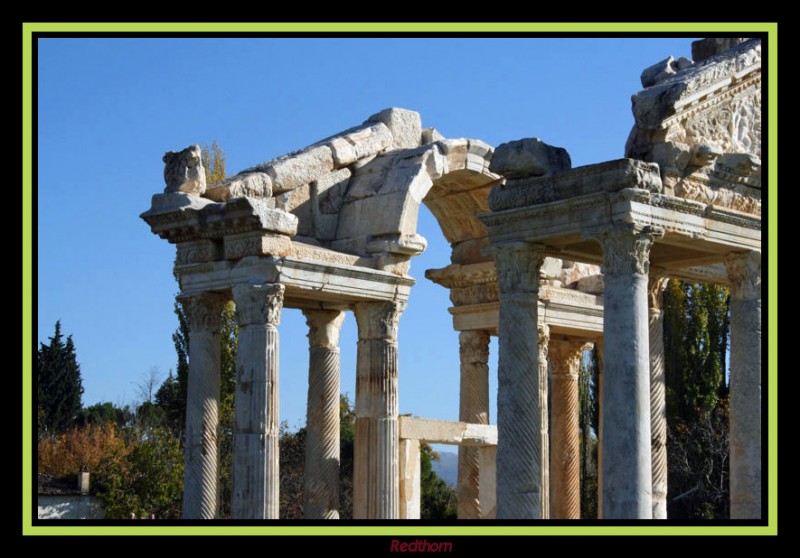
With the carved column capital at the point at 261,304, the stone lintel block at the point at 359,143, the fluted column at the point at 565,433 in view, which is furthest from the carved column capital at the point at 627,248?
the fluted column at the point at 565,433


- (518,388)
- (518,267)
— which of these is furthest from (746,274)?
(518,388)

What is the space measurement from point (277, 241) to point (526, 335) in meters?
4.28

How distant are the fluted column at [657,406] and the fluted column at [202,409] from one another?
6.72 metres

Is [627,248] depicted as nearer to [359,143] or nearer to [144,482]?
[359,143]

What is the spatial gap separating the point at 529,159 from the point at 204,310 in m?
5.80

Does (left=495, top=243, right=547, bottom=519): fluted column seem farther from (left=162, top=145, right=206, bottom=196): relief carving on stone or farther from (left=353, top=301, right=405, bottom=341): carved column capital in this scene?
(left=162, top=145, right=206, bottom=196): relief carving on stone

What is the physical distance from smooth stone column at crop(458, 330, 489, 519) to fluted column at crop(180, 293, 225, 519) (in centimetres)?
604

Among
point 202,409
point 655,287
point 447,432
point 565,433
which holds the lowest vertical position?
point 565,433

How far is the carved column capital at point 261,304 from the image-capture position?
885 inches

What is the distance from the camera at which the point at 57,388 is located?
5075cm

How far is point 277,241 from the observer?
22.7m

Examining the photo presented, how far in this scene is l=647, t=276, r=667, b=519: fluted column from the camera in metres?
21.9
